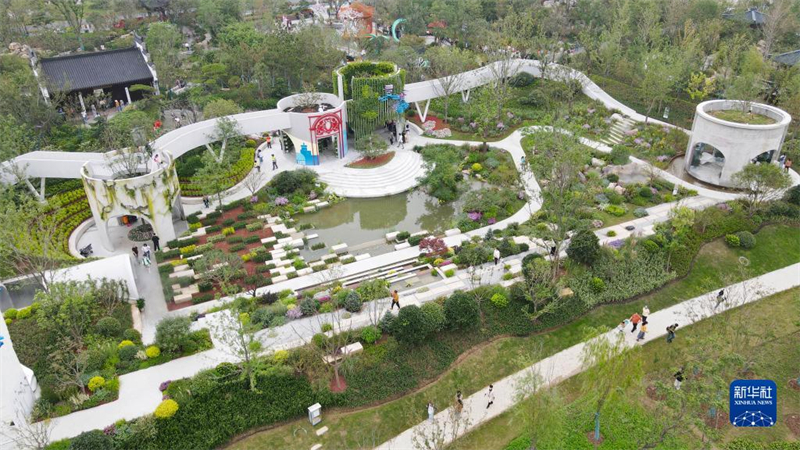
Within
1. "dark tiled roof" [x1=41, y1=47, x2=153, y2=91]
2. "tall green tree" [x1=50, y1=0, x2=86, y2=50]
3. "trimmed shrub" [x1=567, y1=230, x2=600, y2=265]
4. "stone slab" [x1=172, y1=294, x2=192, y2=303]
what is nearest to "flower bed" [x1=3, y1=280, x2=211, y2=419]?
"stone slab" [x1=172, y1=294, x2=192, y2=303]

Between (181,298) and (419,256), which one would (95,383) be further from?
(419,256)

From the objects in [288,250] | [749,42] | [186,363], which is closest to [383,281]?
[288,250]

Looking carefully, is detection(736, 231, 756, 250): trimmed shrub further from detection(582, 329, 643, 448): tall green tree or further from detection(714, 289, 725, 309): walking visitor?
detection(582, 329, 643, 448): tall green tree

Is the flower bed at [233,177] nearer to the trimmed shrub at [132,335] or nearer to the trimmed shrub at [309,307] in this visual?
the trimmed shrub at [132,335]

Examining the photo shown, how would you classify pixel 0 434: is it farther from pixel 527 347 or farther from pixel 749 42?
pixel 749 42

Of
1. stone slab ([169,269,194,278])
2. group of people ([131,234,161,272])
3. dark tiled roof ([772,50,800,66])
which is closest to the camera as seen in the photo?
stone slab ([169,269,194,278])

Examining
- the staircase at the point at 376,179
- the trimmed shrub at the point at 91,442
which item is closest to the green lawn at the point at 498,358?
the trimmed shrub at the point at 91,442
